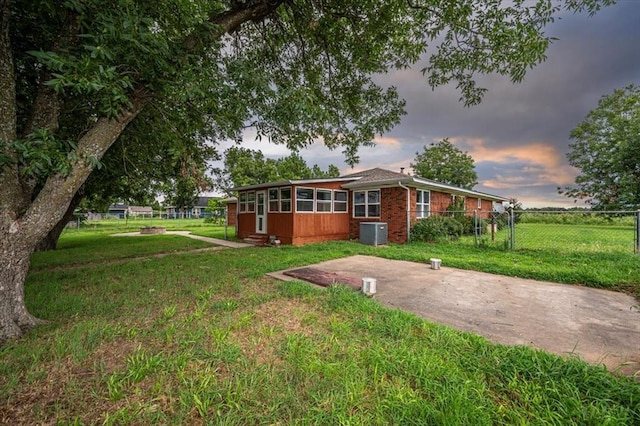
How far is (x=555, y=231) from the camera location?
50.2 feet

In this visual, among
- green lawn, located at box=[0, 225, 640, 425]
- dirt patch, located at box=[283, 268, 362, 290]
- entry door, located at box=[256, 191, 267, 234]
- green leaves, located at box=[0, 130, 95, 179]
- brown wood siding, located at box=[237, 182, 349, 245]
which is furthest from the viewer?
entry door, located at box=[256, 191, 267, 234]

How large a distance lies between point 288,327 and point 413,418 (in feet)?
5.49

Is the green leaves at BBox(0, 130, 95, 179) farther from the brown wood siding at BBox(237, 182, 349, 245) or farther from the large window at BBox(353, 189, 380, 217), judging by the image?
the large window at BBox(353, 189, 380, 217)

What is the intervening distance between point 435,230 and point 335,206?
179 inches

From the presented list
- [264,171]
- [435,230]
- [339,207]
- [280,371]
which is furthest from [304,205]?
[264,171]

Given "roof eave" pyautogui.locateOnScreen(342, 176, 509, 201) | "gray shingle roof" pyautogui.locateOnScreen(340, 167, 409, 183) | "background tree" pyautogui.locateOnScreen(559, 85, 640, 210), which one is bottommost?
"roof eave" pyautogui.locateOnScreen(342, 176, 509, 201)

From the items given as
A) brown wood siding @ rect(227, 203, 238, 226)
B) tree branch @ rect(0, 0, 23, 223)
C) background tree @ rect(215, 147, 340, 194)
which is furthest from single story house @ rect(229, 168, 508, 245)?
background tree @ rect(215, 147, 340, 194)

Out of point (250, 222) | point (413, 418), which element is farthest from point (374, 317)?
point (250, 222)

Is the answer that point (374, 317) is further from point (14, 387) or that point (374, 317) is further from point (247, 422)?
point (14, 387)

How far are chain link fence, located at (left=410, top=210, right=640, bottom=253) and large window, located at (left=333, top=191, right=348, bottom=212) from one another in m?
3.57

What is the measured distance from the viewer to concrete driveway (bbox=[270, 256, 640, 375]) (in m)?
2.56

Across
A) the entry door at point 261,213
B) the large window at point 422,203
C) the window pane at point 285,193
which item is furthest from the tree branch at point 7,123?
the large window at point 422,203

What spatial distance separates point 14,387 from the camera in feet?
6.57

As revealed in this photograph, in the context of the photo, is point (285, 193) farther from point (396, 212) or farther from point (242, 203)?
point (396, 212)
